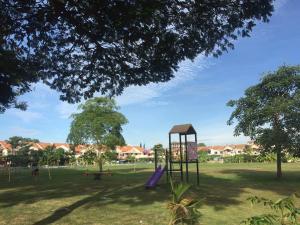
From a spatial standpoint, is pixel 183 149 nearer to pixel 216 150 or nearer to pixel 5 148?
pixel 5 148

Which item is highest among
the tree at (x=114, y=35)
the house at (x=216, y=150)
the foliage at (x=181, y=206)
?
the tree at (x=114, y=35)

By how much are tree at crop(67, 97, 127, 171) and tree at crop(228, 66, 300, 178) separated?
1267cm

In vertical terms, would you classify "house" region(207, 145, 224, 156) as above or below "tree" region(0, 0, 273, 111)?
below

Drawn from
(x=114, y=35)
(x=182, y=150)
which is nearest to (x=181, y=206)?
(x=114, y=35)

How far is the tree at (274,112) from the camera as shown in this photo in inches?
1062

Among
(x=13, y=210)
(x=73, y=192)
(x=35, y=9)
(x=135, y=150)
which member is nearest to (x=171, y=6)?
(x=35, y=9)

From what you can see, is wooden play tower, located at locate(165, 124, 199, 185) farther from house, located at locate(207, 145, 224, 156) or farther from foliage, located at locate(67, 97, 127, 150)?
house, located at locate(207, 145, 224, 156)

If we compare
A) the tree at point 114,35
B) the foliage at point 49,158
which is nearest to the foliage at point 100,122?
the foliage at point 49,158

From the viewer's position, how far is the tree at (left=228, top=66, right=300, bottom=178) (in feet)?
88.5

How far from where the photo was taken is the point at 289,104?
26.8 m

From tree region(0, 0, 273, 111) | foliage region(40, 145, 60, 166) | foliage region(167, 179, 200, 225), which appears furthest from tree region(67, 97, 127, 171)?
foliage region(167, 179, 200, 225)

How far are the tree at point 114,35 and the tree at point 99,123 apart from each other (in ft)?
75.0

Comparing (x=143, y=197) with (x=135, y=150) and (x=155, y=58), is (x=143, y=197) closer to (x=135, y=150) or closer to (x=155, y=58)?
(x=155, y=58)

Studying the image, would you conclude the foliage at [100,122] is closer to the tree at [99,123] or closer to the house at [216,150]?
the tree at [99,123]
